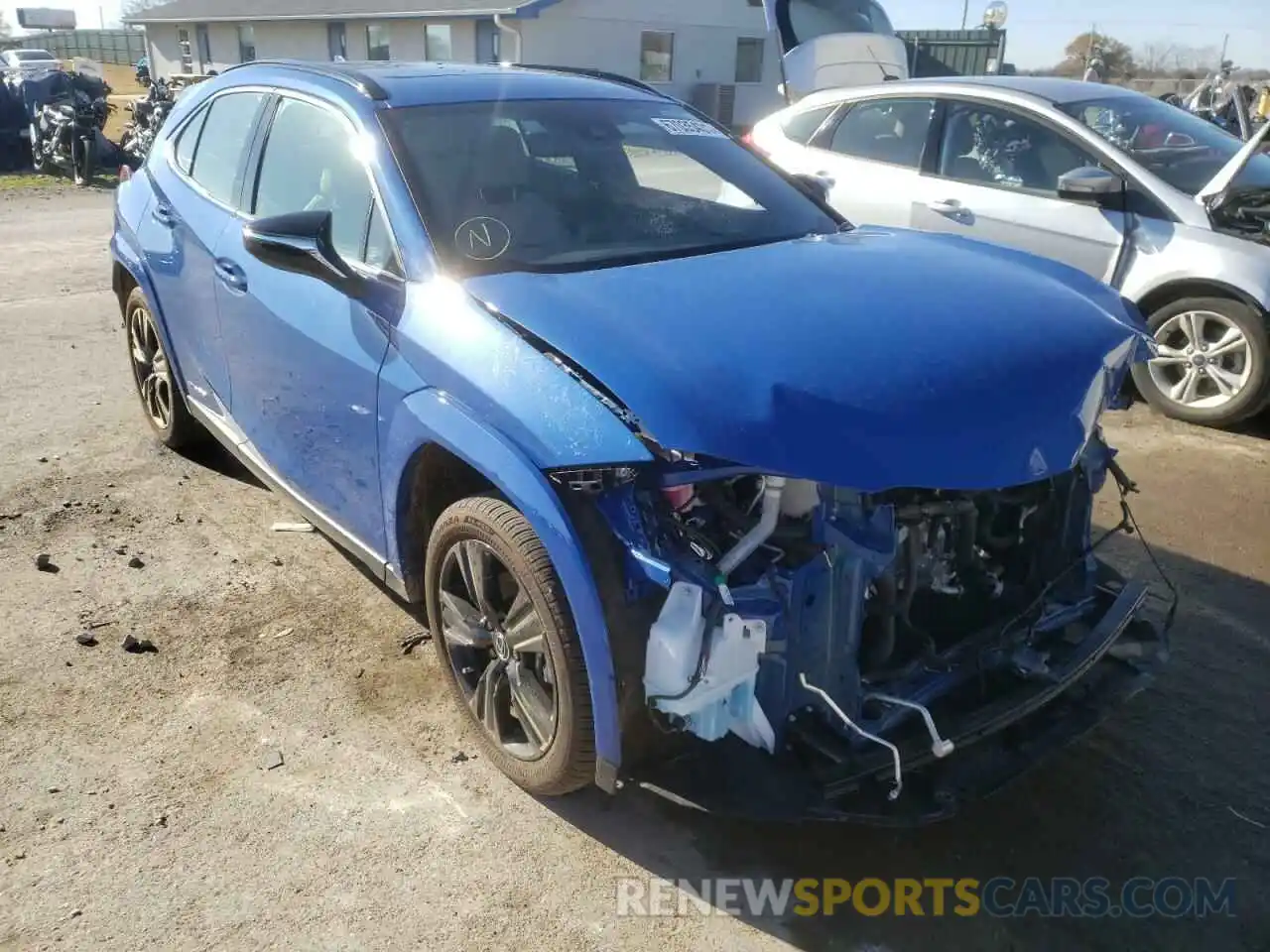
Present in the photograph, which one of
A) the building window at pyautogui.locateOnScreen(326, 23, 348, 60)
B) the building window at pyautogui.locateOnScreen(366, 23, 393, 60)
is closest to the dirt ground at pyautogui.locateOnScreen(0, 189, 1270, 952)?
the building window at pyautogui.locateOnScreen(366, 23, 393, 60)

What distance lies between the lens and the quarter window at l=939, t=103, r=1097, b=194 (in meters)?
6.14

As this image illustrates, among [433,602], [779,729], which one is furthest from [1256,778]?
[433,602]

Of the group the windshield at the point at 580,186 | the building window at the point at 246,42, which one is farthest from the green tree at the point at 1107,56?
the windshield at the point at 580,186

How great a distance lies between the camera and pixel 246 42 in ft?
111

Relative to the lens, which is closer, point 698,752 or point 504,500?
point 698,752

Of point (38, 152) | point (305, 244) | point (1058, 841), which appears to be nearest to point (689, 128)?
point (305, 244)

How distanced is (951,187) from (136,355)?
479 centimetres

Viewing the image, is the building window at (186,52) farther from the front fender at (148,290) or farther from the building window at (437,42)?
the front fender at (148,290)

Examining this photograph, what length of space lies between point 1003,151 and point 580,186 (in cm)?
394

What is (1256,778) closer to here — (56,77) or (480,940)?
(480,940)

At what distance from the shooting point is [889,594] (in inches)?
103

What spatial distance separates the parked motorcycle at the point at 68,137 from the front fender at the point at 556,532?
16.9 metres

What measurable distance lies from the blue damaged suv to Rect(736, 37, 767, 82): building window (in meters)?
27.9

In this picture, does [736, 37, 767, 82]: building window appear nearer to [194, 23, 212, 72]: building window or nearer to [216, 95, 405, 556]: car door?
[194, 23, 212, 72]: building window
